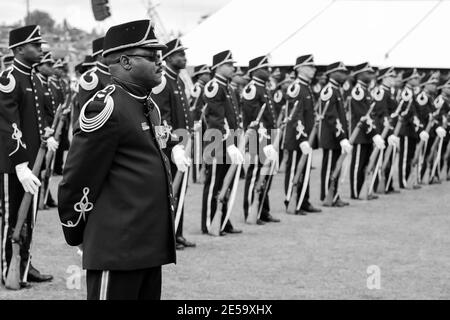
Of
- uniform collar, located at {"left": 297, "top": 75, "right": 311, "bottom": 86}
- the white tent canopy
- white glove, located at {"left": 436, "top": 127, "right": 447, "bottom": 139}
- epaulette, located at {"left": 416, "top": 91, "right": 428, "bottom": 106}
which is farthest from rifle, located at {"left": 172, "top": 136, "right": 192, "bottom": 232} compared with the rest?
the white tent canopy

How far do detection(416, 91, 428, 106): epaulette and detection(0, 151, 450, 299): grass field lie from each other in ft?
11.0

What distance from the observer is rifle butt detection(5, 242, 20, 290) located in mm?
6074

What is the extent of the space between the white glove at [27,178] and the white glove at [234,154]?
10.5ft

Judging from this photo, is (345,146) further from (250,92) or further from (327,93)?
(250,92)

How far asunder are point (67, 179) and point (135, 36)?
0.70 metres

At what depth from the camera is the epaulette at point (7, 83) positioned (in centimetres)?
585

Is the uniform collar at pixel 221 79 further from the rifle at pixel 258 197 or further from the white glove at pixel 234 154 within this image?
the rifle at pixel 258 197

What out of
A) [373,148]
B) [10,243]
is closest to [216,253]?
[10,243]

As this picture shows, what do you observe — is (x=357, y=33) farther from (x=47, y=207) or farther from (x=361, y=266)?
(x=361, y=266)

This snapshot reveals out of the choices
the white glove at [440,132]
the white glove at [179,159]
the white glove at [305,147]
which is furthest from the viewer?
the white glove at [440,132]

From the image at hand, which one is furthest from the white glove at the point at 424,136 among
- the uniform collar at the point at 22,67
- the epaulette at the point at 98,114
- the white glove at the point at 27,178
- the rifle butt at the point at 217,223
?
the epaulette at the point at 98,114

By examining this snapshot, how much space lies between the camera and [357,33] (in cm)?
1788

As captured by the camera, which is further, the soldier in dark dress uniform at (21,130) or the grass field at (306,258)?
the grass field at (306,258)

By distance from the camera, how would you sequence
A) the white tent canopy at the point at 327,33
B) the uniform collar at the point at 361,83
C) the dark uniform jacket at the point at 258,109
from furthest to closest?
the white tent canopy at the point at 327,33, the uniform collar at the point at 361,83, the dark uniform jacket at the point at 258,109
